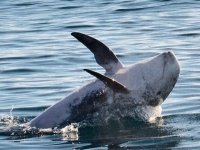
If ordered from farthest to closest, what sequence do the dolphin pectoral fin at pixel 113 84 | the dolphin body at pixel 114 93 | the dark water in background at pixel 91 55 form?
the dolphin body at pixel 114 93 < the dark water in background at pixel 91 55 < the dolphin pectoral fin at pixel 113 84

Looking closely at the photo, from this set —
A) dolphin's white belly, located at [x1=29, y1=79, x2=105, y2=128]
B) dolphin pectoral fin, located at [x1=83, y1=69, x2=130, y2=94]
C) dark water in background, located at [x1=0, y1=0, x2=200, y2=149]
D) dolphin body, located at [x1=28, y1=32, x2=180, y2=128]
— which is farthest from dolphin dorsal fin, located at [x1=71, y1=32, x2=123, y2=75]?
dark water in background, located at [x1=0, y1=0, x2=200, y2=149]

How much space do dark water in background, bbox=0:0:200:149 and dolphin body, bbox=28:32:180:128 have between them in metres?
0.33

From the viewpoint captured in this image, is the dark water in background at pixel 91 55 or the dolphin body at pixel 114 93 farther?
the dolphin body at pixel 114 93

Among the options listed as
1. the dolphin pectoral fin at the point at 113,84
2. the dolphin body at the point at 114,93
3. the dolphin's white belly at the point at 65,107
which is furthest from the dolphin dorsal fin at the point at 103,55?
the dolphin pectoral fin at the point at 113,84

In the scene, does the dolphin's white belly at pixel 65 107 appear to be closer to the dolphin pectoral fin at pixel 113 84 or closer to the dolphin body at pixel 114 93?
the dolphin body at pixel 114 93

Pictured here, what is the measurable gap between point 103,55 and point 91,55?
24.6 ft

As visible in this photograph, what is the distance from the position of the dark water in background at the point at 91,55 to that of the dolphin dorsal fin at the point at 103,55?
93 centimetres

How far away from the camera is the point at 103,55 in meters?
11.8

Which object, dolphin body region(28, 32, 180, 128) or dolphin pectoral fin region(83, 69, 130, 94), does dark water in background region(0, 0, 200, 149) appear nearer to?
dolphin body region(28, 32, 180, 128)

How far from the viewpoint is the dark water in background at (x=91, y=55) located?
11.3 meters

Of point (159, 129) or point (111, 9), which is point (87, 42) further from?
point (111, 9)

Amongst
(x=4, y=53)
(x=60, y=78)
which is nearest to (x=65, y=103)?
(x=60, y=78)

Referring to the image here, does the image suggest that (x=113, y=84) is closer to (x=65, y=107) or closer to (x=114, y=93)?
(x=114, y=93)

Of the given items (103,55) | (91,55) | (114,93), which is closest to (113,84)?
(114,93)
